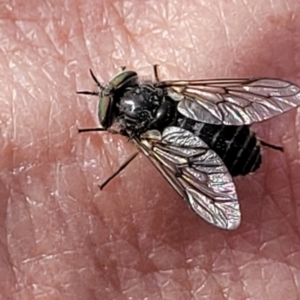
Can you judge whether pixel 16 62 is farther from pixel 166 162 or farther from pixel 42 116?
pixel 166 162

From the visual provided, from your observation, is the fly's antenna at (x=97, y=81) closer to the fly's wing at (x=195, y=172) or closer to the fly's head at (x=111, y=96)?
the fly's head at (x=111, y=96)

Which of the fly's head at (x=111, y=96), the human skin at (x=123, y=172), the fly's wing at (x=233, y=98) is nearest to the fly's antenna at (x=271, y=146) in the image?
the human skin at (x=123, y=172)

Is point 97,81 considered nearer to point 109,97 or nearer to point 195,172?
point 109,97

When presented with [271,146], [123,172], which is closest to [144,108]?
[123,172]

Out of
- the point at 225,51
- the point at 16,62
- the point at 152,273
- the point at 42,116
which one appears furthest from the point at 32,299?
the point at 225,51

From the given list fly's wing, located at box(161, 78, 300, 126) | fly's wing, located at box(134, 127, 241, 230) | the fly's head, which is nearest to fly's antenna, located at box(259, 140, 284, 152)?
fly's wing, located at box(161, 78, 300, 126)
